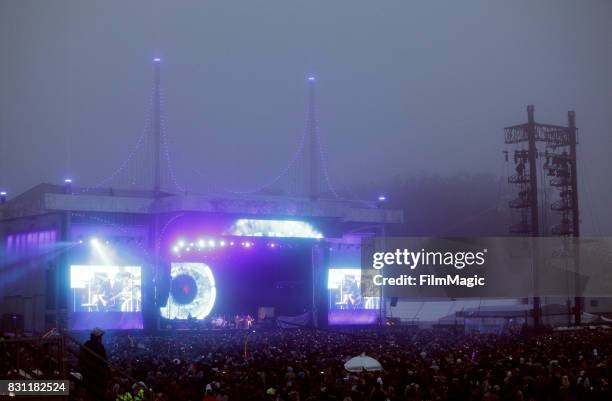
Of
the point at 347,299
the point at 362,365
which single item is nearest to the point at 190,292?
the point at 347,299

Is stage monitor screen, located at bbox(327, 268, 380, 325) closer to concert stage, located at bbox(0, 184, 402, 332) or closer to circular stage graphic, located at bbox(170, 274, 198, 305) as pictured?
concert stage, located at bbox(0, 184, 402, 332)

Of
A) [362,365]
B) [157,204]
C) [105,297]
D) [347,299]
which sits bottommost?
[362,365]

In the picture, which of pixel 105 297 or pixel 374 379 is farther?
pixel 105 297

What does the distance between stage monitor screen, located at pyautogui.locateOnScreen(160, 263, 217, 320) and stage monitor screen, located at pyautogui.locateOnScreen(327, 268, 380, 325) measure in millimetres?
7318

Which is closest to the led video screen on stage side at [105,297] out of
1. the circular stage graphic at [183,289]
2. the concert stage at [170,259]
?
the concert stage at [170,259]

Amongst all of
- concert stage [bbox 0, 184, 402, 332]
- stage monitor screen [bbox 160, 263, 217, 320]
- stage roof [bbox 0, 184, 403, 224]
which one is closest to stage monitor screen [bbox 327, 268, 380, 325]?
concert stage [bbox 0, 184, 402, 332]

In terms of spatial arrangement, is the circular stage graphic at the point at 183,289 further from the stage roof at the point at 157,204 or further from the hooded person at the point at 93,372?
the hooded person at the point at 93,372

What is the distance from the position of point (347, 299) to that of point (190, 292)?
9826mm

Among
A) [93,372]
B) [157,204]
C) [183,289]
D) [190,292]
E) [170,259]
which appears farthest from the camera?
[190,292]

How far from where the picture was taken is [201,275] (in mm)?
47688

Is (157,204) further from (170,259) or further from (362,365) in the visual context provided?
(362,365)

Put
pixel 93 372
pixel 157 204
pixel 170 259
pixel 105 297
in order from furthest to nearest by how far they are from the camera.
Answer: pixel 157 204 → pixel 170 259 → pixel 105 297 → pixel 93 372

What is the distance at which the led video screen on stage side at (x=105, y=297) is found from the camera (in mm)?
42844

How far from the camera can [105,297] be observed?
143ft
